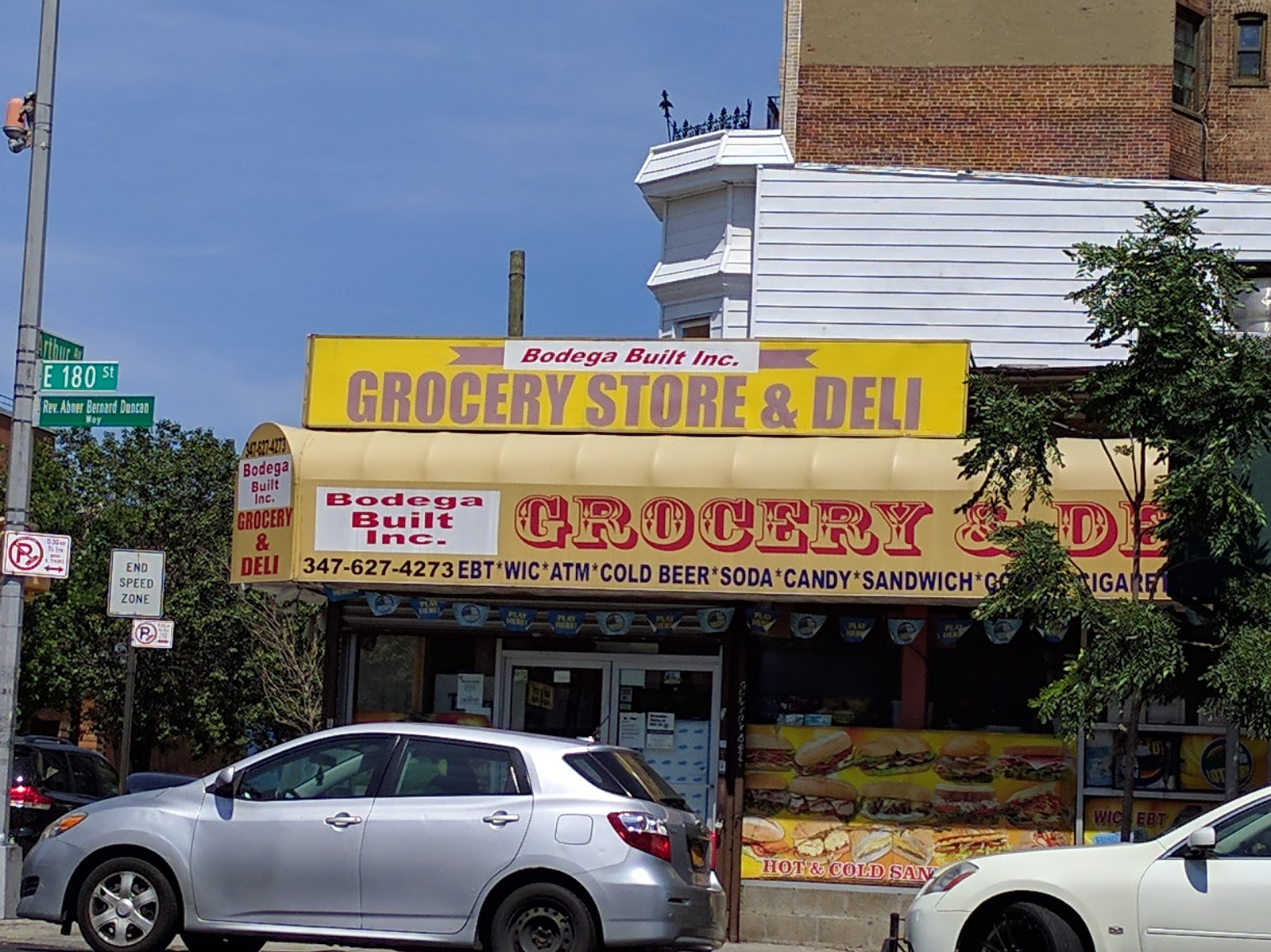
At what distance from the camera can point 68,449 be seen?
39.8 m

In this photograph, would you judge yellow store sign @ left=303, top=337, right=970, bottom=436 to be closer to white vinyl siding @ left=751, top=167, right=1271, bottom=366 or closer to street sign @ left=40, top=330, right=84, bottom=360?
street sign @ left=40, top=330, right=84, bottom=360

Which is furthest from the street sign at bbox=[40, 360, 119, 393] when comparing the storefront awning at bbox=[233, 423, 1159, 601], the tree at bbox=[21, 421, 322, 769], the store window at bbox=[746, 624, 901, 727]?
the tree at bbox=[21, 421, 322, 769]

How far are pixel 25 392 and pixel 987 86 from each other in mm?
16402

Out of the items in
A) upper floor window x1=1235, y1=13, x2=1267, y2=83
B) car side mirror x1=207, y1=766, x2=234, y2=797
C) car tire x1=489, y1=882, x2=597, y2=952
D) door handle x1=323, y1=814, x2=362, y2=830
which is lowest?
car tire x1=489, y1=882, x2=597, y2=952

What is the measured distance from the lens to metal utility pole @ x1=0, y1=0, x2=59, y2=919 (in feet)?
48.5

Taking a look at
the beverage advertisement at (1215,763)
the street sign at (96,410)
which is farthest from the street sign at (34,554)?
the beverage advertisement at (1215,763)

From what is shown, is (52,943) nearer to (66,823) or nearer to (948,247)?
(66,823)

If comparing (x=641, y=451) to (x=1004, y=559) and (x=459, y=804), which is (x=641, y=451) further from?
(x=459, y=804)

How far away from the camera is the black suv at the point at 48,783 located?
19266mm

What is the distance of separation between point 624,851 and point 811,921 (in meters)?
5.36

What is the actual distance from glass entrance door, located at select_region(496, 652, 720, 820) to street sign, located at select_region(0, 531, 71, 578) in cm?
408

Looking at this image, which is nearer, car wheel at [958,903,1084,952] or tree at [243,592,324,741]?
car wheel at [958,903,1084,952]

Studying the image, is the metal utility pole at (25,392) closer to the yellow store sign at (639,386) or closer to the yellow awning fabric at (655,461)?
the yellow awning fabric at (655,461)

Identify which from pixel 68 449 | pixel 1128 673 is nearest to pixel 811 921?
pixel 1128 673
